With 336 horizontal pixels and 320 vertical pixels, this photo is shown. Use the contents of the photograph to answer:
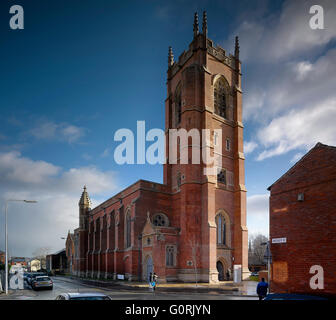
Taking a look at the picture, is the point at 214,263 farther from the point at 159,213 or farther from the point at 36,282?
the point at 36,282

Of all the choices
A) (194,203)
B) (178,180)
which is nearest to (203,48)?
(178,180)

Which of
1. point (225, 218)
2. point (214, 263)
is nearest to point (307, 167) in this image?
point (214, 263)

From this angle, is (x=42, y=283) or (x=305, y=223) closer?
(x=305, y=223)

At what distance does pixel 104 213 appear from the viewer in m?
51.8

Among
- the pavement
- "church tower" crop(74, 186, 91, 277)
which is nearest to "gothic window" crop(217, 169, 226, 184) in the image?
the pavement

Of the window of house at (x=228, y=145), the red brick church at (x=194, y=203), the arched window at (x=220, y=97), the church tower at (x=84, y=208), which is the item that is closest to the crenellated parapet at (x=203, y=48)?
the red brick church at (x=194, y=203)

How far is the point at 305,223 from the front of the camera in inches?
600

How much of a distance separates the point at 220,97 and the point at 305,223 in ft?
98.4

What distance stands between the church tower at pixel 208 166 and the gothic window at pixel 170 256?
2.86 ft

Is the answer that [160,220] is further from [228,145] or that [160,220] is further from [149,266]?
[228,145]

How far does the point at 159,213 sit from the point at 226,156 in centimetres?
1164

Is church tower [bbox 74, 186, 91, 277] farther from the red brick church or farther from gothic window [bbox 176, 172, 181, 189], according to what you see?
gothic window [bbox 176, 172, 181, 189]

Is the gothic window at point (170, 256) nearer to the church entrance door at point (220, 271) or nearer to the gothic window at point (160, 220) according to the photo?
the gothic window at point (160, 220)
